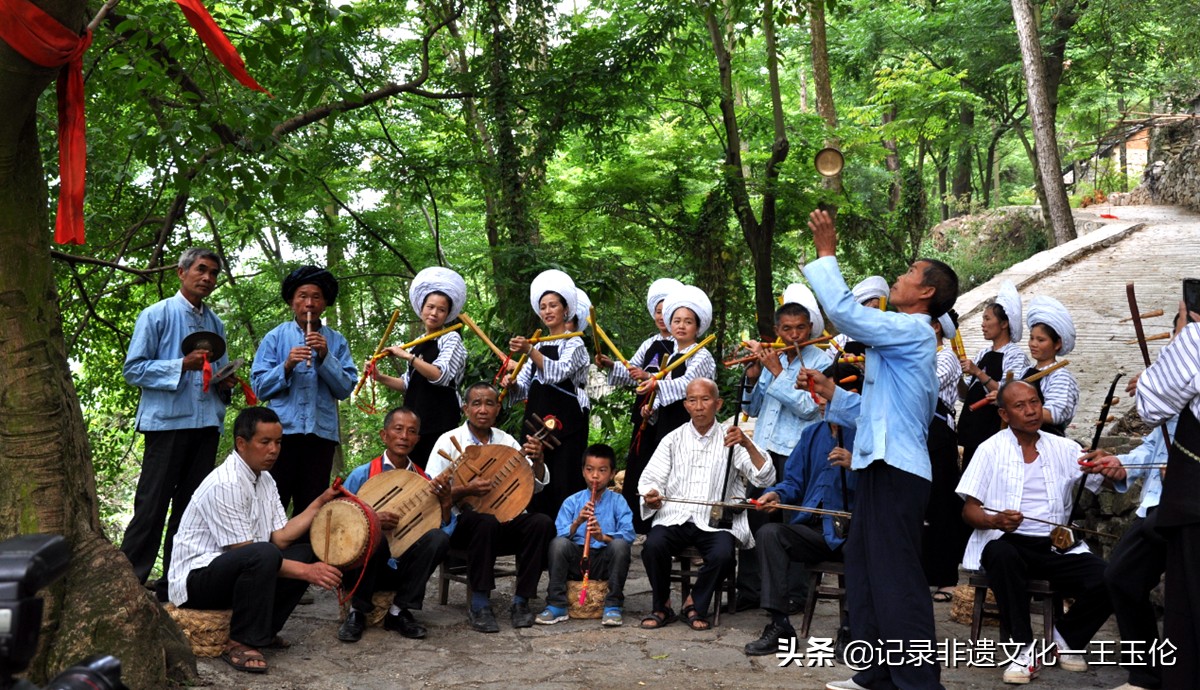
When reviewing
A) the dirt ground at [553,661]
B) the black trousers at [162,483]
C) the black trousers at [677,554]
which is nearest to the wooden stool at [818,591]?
the dirt ground at [553,661]

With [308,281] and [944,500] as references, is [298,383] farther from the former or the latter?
[944,500]

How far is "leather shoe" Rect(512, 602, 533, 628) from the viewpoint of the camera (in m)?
6.55

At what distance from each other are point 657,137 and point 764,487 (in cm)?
766

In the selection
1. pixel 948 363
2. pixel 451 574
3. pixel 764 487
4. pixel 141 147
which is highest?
pixel 141 147

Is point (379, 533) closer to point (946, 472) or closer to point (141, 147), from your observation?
point (141, 147)

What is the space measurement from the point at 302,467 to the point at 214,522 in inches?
50.6

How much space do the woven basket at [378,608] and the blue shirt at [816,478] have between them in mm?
2372

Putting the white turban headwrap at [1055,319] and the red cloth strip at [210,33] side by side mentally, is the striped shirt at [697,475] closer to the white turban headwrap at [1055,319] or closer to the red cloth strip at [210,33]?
the white turban headwrap at [1055,319]

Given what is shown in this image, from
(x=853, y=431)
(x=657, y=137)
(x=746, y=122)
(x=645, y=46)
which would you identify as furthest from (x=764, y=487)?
(x=746, y=122)

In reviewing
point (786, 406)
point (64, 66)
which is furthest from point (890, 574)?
point (64, 66)

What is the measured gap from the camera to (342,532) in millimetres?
5848

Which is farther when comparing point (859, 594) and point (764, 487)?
point (764, 487)

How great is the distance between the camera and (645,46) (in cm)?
1048

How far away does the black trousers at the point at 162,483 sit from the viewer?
6098 millimetres
